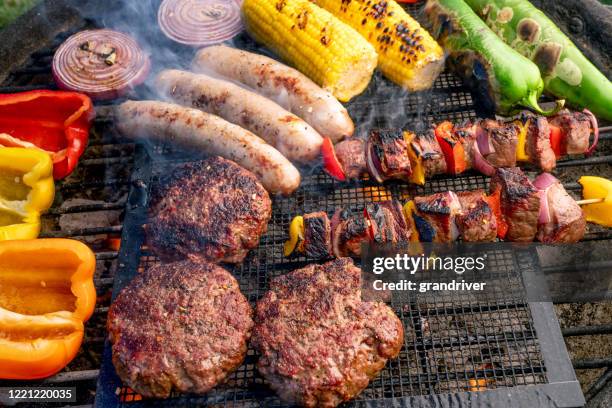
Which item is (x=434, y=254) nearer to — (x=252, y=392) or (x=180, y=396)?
(x=252, y=392)

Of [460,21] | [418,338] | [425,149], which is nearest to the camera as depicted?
[418,338]

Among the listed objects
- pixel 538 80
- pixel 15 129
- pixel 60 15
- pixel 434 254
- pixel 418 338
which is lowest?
pixel 15 129

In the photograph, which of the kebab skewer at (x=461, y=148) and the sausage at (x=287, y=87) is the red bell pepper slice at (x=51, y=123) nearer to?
the sausage at (x=287, y=87)

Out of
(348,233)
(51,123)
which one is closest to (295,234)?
(348,233)

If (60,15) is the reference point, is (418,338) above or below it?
above

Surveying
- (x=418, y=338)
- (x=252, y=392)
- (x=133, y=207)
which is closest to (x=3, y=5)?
(x=133, y=207)

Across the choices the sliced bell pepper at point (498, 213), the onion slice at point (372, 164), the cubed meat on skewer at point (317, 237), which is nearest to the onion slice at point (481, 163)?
the sliced bell pepper at point (498, 213)

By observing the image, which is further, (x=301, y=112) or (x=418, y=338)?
(x=301, y=112)
